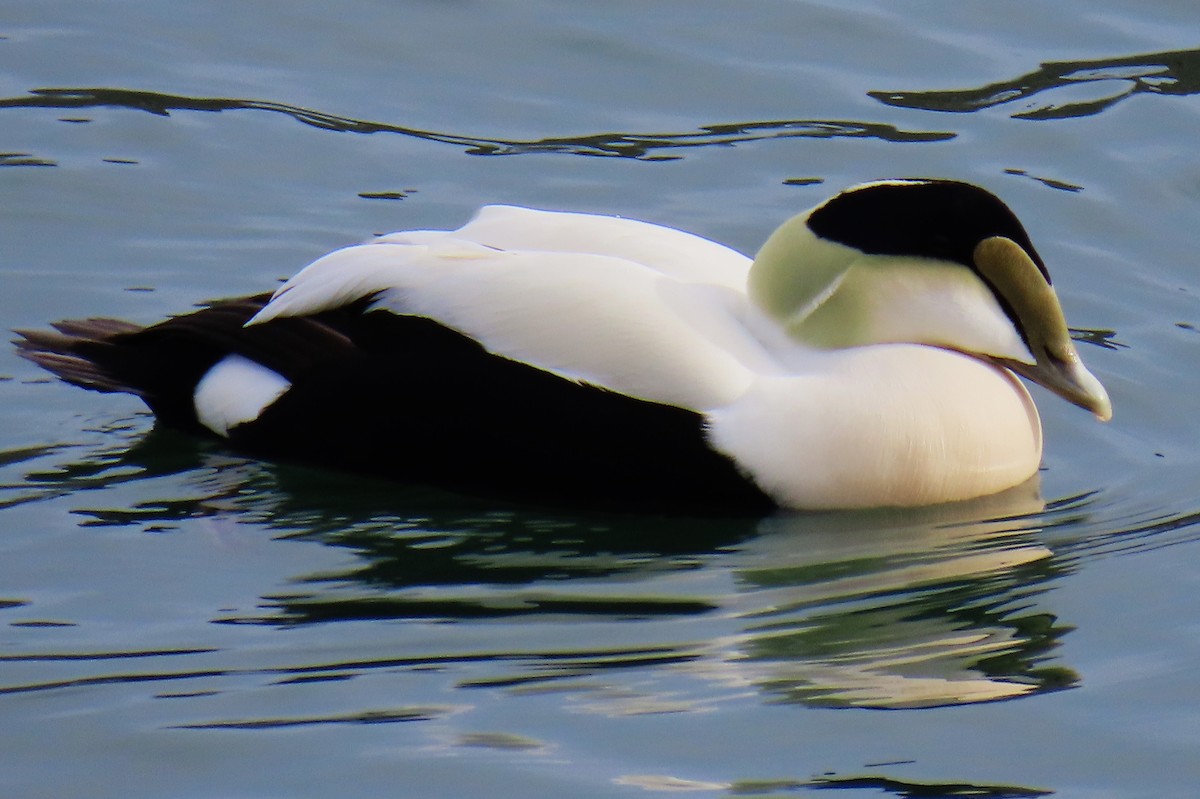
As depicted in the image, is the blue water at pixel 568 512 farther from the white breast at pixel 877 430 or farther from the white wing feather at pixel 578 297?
the white wing feather at pixel 578 297

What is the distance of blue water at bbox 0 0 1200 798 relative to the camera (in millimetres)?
3066

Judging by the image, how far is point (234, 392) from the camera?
4371mm

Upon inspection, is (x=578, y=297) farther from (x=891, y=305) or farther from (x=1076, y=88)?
(x=1076, y=88)

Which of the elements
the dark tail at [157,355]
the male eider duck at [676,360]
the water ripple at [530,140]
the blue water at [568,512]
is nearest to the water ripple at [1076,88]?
the blue water at [568,512]

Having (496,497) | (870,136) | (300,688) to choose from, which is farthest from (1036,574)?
(870,136)

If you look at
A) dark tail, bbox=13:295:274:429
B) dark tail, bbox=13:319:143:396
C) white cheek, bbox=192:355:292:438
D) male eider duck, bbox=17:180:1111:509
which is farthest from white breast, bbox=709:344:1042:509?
dark tail, bbox=13:319:143:396

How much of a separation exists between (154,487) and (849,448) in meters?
1.43

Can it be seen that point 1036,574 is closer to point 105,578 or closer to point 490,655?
point 490,655

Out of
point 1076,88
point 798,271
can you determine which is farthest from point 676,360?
point 1076,88

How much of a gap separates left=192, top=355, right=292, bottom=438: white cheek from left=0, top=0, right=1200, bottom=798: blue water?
103 millimetres

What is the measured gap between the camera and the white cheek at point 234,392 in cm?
430

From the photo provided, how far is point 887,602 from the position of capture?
3664 millimetres

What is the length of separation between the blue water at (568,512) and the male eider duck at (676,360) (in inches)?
4.1

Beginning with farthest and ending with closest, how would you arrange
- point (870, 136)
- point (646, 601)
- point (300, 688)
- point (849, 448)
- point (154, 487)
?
1. point (870, 136)
2. point (154, 487)
3. point (849, 448)
4. point (646, 601)
5. point (300, 688)
